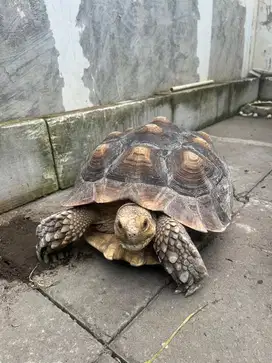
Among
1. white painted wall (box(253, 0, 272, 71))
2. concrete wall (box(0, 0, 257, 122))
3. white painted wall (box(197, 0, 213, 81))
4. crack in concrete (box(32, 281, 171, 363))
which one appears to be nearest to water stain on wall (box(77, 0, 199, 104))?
concrete wall (box(0, 0, 257, 122))

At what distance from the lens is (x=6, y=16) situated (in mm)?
2094

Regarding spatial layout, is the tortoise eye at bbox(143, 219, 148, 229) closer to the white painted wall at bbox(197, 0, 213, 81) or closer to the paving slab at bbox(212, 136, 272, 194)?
the paving slab at bbox(212, 136, 272, 194)

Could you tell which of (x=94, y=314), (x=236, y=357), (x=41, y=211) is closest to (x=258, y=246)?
(x=236, y=357)

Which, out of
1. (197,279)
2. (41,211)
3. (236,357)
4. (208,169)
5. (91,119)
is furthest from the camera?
(91,119)

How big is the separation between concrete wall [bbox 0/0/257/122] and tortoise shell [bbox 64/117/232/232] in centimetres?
93

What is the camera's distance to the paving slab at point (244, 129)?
4281 millimetres

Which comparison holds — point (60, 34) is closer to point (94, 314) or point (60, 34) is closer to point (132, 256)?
point (132, 256)

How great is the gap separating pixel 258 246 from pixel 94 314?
1.09 m

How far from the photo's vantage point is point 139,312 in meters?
1.42

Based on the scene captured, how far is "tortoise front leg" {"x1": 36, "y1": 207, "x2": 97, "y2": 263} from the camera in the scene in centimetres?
167

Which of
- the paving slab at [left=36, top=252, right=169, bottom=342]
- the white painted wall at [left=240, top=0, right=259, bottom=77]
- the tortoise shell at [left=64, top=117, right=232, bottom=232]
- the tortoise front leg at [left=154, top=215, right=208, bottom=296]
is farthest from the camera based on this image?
the white painted wall at [left=240, top=0, right=259, bottom=77]

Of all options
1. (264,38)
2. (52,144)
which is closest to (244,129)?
(264,38)

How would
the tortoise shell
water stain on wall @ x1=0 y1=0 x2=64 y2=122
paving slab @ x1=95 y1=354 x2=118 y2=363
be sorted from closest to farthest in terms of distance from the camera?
paving slab @ x1=95 y1=354 x2=118 y2=363
the tortoise shell
water stain on wall @ x1=0 y1=0 x2=64 y2=122

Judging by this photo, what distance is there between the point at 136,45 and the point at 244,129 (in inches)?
86.9
